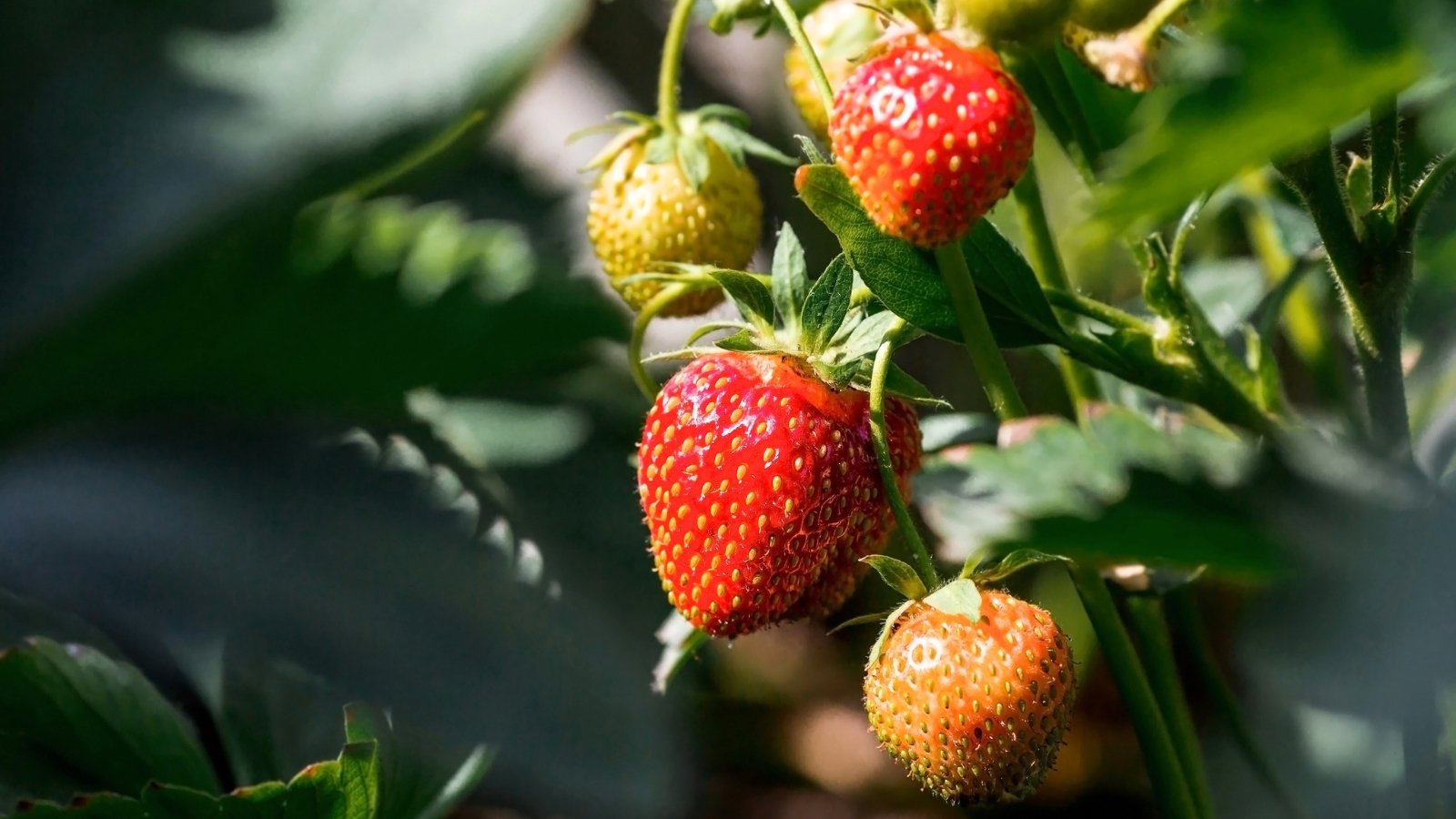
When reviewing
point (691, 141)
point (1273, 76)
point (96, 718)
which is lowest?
point (96, 718)

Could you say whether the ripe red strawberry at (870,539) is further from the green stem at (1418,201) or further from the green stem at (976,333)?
the green stem at (1418,201)

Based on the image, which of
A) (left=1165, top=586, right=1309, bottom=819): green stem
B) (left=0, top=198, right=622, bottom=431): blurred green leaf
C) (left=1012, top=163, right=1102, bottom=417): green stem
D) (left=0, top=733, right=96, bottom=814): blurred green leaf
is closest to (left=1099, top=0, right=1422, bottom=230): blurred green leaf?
(left=0, top=198, right=622, bottom=431): blurred green leaf

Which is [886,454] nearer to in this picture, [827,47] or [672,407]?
[672,407]

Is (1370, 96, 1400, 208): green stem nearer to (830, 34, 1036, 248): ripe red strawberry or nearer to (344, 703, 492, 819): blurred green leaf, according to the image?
(830, 34, 1036, 248): ripe red strawberry

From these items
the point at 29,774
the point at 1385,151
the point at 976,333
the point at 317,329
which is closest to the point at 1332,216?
the point at 1385,151

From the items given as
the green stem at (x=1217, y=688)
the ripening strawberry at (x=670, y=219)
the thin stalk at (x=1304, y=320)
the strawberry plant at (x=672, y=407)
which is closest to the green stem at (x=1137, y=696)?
the strawberry plant at (x=672, y=407)
